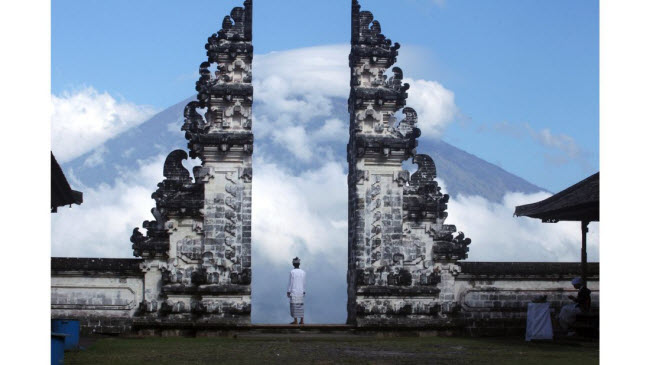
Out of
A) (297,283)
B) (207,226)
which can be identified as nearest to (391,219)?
(297,283)

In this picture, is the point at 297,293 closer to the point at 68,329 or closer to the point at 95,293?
the point at 95,293

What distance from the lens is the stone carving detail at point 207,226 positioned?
21.9m

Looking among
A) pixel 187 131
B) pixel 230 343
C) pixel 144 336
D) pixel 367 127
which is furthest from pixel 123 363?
pixel 367 127

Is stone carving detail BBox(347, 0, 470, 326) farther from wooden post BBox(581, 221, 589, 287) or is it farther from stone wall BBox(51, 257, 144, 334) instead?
stone wall BBox(51, 257, 144, 334)

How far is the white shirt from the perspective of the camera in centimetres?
2258


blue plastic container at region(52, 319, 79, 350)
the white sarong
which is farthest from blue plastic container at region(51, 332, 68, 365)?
the white sarong

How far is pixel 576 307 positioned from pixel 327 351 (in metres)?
6.39

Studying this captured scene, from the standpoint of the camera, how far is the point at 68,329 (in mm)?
17953

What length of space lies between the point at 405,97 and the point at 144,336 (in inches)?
312

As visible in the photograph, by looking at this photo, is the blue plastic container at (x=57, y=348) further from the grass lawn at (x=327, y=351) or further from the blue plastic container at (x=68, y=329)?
the blue plastic container at (x=68, y=329)

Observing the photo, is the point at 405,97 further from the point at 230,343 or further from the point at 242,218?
the point at 230,343

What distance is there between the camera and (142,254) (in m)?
22.0

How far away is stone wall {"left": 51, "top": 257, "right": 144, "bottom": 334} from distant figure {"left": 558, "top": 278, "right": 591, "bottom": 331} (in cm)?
930

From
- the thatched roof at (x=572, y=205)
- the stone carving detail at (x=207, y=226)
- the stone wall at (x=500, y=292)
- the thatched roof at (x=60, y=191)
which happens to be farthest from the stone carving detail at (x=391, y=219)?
the thatched roof at (x=60, y=191)
